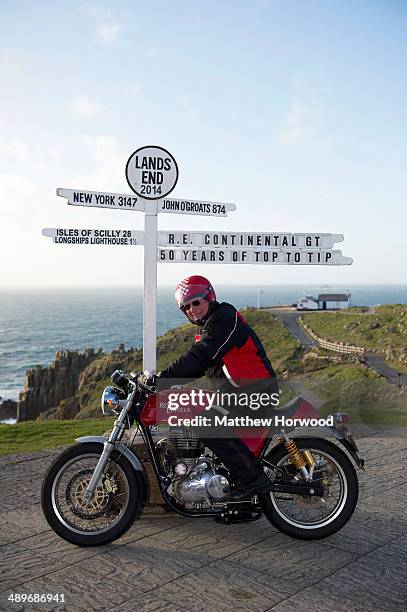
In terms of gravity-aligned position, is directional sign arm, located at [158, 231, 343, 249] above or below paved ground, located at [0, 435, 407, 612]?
above

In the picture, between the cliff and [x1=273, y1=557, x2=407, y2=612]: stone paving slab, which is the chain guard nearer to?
[x1=273, y1=557, x2=407, y2=612]: stone paving slab

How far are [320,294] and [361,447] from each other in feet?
109

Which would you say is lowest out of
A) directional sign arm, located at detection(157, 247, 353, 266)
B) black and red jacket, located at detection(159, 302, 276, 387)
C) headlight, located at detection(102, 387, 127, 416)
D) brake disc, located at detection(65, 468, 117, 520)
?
brake disc, located at detection(65, 468, 117, 520)

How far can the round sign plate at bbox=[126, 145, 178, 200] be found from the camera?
7.79 metres

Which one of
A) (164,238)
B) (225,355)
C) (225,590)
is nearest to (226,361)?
(225,355)

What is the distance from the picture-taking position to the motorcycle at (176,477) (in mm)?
4566

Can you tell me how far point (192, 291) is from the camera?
4637mm

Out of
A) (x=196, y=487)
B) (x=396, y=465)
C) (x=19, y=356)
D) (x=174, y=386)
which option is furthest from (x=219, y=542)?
(x=19, y=356)

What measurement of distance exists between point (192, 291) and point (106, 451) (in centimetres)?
128

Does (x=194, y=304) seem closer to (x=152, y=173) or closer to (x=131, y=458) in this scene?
(x=131, y=458)

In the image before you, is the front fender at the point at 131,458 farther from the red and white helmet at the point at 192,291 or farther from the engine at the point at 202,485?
the red and white helmet at the point at 192,291

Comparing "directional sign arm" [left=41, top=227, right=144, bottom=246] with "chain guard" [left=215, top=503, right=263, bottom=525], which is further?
"directional sign arm" [left=41, top=227, right=144, bottom=246]

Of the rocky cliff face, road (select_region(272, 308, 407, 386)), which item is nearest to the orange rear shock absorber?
road (select_region(272, 308, 407, 386))

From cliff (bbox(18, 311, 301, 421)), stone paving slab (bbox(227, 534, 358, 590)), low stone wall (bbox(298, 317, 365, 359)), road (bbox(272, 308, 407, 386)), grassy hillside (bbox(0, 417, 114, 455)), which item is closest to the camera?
stone paving slab (bbox(227, 534, 358, 590))
